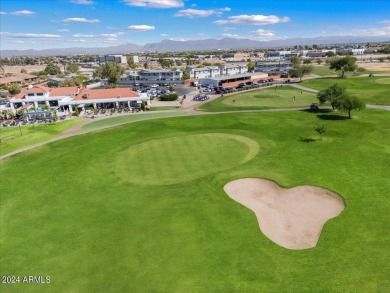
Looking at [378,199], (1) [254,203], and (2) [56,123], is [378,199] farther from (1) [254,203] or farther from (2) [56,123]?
(2) [56,123]

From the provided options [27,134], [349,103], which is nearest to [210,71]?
[349,103]

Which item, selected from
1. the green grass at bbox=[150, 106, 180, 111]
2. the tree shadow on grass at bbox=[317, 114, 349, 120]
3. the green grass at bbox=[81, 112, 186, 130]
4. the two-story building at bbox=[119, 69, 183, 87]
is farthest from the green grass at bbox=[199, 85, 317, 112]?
the two-story building at bbox=[119, 69, 183, 87]

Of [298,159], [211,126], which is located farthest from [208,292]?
[211,126]

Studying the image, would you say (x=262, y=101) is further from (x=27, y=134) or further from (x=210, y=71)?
(x=210, y=71)

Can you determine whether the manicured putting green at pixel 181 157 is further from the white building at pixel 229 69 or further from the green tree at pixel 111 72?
the white building at pixel 229 69

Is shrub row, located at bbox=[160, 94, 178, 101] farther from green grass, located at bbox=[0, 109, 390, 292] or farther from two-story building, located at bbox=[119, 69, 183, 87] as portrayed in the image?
→ green grass, located at bbox=[0, 109, 390, 292]

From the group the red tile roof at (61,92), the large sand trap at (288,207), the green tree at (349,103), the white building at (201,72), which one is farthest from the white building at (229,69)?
the large sand trap at (288,207)
